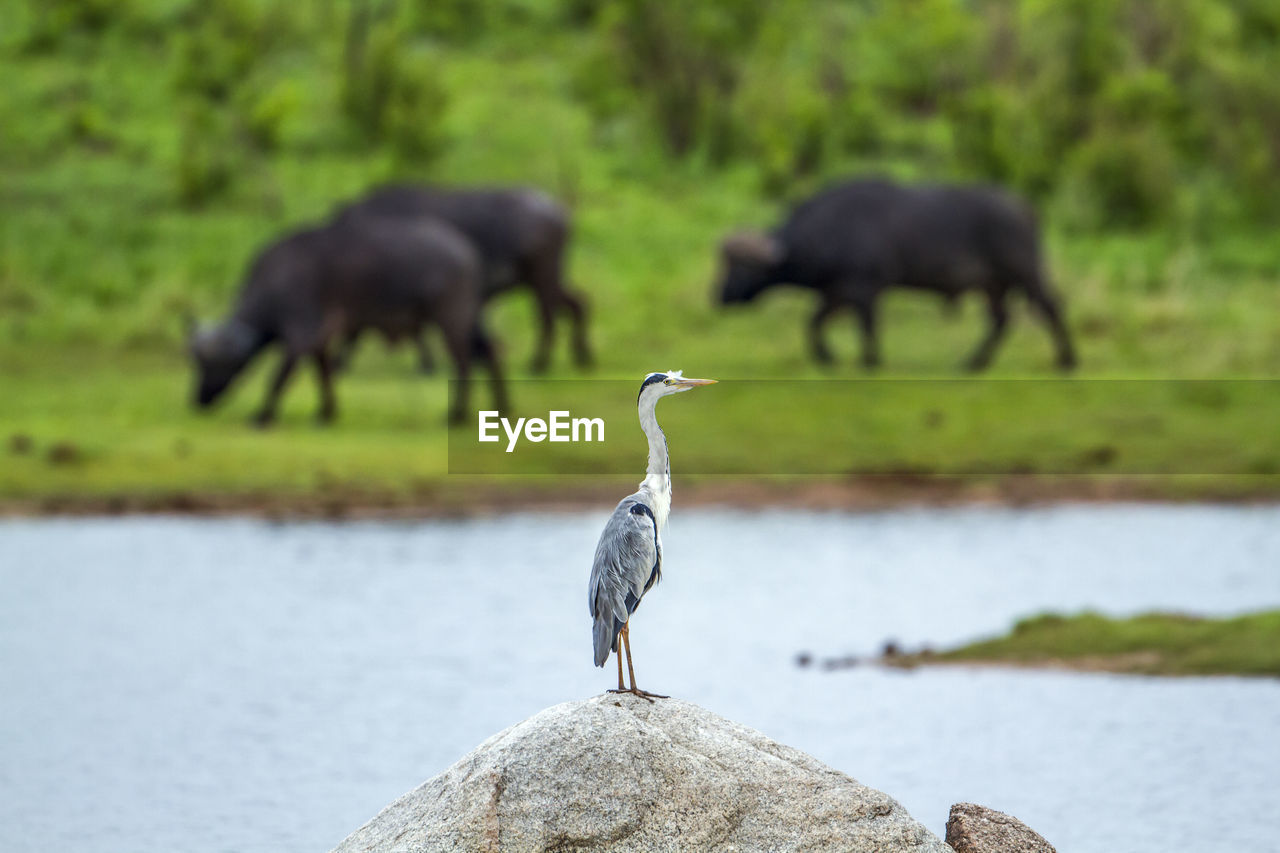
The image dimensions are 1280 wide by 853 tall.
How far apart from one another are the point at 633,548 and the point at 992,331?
20720 millimetres

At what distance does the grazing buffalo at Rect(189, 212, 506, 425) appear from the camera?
992 inches

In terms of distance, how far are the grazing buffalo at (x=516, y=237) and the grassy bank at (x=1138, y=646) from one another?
12897 mm

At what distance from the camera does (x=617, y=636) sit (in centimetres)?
885

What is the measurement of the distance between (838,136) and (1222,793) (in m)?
29.8

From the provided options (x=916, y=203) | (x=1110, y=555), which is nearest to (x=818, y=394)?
(x=916, y=203)

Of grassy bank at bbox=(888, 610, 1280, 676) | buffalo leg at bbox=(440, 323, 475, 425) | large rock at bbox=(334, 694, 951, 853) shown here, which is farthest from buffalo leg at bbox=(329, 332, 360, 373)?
large rock at bbox=(334, 694, 951, 853)

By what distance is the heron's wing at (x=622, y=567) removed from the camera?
8.69 meters

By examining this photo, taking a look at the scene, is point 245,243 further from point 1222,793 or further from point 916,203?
point 1222,793

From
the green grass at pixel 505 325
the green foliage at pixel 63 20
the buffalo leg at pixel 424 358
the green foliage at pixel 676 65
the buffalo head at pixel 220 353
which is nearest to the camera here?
the green grass at pixel 505 325

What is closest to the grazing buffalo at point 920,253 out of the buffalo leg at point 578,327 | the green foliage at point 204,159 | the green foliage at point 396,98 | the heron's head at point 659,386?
the buffalo leg at point 578,327

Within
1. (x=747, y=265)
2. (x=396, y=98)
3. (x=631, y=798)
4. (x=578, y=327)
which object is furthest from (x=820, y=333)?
(x=631, y=798)

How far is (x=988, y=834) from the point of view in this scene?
9508 millimetres

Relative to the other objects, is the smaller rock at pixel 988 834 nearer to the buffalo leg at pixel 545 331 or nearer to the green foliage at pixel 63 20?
the buffalo leg at pixel 545 331

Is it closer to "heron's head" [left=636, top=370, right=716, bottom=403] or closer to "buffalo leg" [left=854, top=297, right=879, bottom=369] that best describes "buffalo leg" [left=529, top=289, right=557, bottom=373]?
"buffalo leg" [left=854, top=297, right=879, bottom=369]
